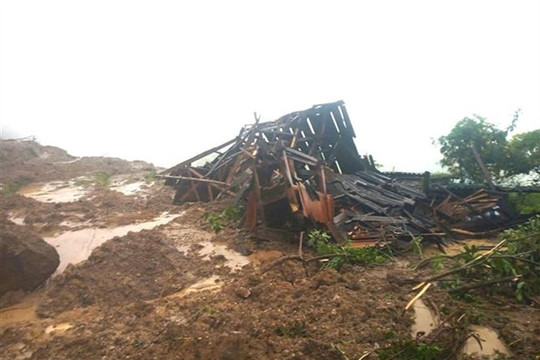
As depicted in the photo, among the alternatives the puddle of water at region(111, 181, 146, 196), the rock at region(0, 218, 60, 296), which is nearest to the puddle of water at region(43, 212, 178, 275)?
the rock at region(0, 218, 60, 296)

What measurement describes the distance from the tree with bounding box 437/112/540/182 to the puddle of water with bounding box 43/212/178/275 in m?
9.23

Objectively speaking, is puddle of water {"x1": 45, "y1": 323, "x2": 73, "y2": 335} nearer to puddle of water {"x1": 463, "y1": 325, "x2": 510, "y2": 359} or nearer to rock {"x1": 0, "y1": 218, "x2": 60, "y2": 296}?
Result: rock {"x1": 0, "y1": 218, "x2": 60, "y2": 296}

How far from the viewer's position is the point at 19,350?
4.01m

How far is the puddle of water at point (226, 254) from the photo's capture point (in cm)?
634

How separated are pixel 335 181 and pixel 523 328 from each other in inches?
208

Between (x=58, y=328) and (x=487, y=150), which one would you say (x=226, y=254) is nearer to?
(x=58, y=328)

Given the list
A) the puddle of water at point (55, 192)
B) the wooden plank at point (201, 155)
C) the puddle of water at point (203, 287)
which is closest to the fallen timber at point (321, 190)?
the wooden plank at point (201, 155)

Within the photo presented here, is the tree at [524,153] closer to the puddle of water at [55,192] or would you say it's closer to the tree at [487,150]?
the tree at [487,150]

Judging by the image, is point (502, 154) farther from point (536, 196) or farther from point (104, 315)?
point (104, 315)

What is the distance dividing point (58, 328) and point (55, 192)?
1055cm

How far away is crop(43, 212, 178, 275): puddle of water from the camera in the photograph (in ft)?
22.9

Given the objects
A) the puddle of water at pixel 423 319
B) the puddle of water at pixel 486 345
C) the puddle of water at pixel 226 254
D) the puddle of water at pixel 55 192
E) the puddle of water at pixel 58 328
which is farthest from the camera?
the puddle of water at pixel 55 192

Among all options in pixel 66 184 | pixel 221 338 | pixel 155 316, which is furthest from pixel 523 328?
pixel 66 184

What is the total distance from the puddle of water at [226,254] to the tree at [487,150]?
768 centimetres
